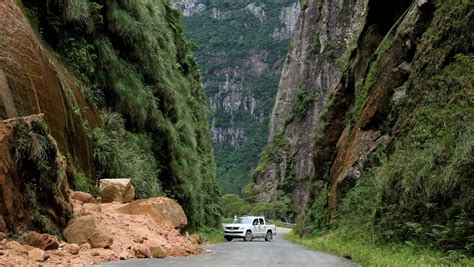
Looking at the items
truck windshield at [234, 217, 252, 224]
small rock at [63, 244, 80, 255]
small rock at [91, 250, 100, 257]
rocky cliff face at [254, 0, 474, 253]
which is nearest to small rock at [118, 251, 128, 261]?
small rock at [91, 250, 100, 257]

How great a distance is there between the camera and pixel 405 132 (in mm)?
18250

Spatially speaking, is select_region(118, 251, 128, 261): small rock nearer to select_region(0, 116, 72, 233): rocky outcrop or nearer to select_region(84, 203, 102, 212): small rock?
select_region(0, 116, 72, 233): rocky outcrop

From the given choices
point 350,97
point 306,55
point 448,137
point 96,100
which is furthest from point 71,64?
point 306,55

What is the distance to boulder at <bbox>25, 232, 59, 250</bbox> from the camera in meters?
9.77

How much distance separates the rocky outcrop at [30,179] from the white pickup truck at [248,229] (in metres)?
18.6

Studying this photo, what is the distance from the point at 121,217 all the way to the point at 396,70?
1376 centimetres

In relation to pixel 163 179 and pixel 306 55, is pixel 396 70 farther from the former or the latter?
pixel 306 55

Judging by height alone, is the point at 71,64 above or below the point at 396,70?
below

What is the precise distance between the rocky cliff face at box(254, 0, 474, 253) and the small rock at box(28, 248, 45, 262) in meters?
7.35

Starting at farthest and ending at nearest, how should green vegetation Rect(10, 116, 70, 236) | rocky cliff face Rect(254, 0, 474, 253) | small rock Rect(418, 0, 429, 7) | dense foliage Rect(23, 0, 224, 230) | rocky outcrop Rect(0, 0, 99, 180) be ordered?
small rock Rect(418, 0, 429, 7)
dense foliage Rect(23, 0, 224, 230)
rocky outcrop Rect(0, 0, 99, 180)
rocky cliff face Rect(254, 0, 474, 253)
green vegetation Rect(10, 116, 70, 236)

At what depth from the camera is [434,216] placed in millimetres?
11922

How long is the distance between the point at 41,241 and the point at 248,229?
21635mm

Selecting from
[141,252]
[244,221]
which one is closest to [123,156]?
[141,252]

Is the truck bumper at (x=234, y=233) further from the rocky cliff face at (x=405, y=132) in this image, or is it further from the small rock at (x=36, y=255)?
the small rock at (x=36, y=255)
